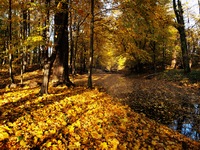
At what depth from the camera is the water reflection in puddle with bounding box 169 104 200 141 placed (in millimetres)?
5675

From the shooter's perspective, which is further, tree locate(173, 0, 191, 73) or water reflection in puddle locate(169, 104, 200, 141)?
tree locate(173, 0, 191, 73)

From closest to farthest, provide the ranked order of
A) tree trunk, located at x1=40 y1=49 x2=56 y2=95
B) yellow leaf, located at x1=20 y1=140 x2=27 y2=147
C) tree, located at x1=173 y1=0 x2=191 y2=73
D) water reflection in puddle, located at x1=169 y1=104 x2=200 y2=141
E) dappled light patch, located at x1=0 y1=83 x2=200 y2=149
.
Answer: yellow leaf, located at x1=20 y1=140 x2=27 y2=147 < dappled light patch, located at x1=0 y1=83 x2=200 y2=149 < water reflection in puddle, located at x1=169 y1=104 x2=200 y2=141 < tree trunk, located at x1=40 y1=49 x2=56 y2=95 < tree, located at x1=173 y1=0 x2=191 y2=73

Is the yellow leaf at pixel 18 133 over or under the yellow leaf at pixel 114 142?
over

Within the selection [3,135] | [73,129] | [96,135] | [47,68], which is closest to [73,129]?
[73,129]

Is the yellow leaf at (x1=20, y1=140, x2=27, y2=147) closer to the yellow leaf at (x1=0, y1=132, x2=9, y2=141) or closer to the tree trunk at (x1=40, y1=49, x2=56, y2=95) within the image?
the yellow leaf at (x1=0, y1=132, x2=9, y2=141)

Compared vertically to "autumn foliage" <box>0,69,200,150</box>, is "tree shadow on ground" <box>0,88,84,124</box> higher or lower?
higher

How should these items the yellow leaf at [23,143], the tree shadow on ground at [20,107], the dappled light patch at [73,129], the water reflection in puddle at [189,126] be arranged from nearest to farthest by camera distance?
the yellow leaf at [23,143]
the dappled light patch at [73,129]
the tree shadow on ground at [20,107]
the water reflection in puddle at [189,126]

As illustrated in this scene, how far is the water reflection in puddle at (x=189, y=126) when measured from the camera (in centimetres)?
567

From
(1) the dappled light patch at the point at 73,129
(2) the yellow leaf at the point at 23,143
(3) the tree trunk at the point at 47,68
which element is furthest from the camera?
(3) the tree trunk at the point at 47,68

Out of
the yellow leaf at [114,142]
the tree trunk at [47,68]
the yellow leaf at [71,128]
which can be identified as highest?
the tree trunk at [47,68]

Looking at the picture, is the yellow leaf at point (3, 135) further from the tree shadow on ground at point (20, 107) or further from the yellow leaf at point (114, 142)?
the yellow leaf at point (114, 142)

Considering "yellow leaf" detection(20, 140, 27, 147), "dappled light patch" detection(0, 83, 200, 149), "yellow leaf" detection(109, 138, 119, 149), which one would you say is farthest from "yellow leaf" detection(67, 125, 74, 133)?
"yellow leaf" detection(20, 140, 27, 147)

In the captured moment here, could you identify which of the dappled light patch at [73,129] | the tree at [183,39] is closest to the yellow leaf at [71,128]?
the dappled light patch at [73,129]

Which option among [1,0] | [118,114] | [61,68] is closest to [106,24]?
[61,68]
